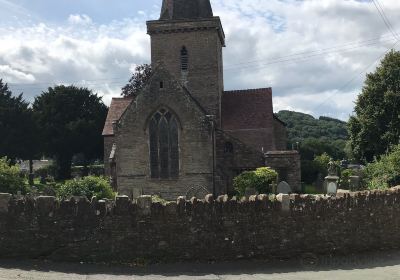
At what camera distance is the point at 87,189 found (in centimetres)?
1727

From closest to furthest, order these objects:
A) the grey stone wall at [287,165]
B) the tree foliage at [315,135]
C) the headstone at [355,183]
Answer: the headstone at [355,183] → the grey stone wall at [287,165] → the tree foliage at [315,135]

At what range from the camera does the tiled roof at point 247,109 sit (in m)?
32.3

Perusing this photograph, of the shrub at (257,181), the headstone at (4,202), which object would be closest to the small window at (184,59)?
the shrub at (257,181)

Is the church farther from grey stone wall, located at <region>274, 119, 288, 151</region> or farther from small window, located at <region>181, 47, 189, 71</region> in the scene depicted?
small window, located at <region>181, 47, 189, 71</region>

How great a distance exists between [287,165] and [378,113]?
1418cm

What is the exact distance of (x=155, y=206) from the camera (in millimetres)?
10789

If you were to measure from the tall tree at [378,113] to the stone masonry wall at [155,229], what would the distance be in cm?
2721

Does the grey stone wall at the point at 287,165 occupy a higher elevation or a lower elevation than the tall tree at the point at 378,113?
lower

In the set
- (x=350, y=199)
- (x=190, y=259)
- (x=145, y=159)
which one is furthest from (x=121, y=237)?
(x=145, y=159)

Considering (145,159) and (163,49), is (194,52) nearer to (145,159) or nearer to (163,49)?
(163,49)

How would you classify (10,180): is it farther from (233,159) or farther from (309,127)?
(309,127)

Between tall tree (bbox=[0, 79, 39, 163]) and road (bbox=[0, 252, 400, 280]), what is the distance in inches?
1724

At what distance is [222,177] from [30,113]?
34366mm

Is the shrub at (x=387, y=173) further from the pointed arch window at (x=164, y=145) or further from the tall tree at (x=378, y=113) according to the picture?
the tall tree at (x=378, y=113)
